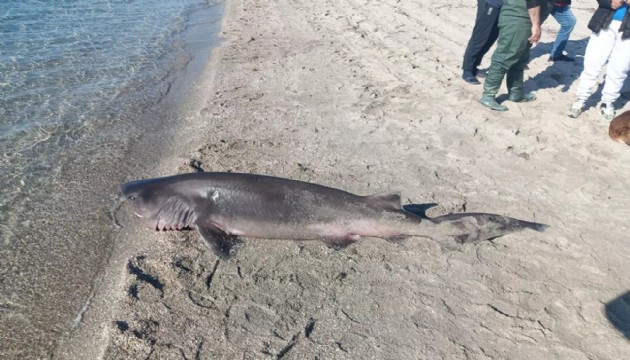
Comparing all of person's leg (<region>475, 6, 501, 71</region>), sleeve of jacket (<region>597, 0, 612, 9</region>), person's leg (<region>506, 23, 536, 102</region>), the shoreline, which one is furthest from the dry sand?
sleeve of jacket (<region>597, 0, 612, 9</region>)

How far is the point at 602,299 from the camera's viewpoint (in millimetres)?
3994

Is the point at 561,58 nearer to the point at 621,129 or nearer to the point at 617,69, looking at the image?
the point at 617,69

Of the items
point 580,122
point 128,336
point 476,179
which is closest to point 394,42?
point 580,122

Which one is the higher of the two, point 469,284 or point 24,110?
point 469,284

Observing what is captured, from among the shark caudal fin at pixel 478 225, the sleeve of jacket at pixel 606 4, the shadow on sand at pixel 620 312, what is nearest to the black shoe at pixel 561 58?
the sleeve of jacket at pixel 606 4

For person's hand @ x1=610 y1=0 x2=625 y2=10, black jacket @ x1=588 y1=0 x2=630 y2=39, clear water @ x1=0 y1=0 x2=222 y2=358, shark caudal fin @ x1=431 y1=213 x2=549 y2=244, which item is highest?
person's hand @ x1=610 y1=0 x2=625 y2=10

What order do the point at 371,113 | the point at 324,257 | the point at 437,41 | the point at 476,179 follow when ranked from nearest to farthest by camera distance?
the point at 324,257, the point at 476,179, the point at 371,113, the point at 437,41

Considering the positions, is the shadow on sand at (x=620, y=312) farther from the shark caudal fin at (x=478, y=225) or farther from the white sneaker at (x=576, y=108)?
the white sneaker at (x=576, y=108)

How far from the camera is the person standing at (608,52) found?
6555 millimetres

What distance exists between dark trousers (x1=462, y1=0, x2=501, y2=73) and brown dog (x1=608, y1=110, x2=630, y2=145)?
98.7 inches

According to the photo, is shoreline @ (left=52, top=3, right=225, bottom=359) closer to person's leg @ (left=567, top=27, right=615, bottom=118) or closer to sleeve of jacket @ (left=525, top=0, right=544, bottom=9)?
sleeve of jacket @ (left=525, top=0, right=544, bottom=9)

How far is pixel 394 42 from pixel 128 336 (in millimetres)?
9076

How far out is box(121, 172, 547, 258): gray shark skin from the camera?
4.68 meters

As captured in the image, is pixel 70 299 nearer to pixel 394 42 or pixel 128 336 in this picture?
pixel 128 336
